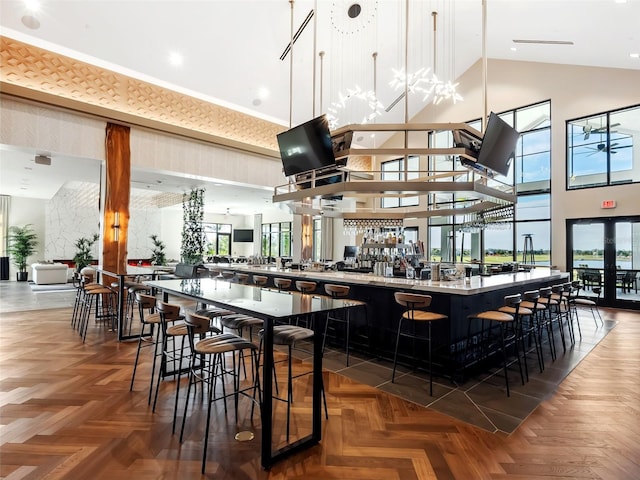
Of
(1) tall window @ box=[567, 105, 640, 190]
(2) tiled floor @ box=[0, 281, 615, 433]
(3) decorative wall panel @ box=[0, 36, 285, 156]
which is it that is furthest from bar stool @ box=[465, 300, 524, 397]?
(3) decorative wall panel @ box=[0, 36, 285, 156]

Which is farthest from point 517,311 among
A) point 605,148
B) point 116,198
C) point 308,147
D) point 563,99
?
point 563,99

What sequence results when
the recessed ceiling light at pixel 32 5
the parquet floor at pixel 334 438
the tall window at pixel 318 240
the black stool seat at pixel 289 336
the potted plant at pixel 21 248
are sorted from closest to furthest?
the parquet floor at pixel 334 438, the black stool seat at pixel 289 336, the recessed ceiling light at pixel 32 5, the potted plant at pixel 21 248, the tall window at pixel 318 240

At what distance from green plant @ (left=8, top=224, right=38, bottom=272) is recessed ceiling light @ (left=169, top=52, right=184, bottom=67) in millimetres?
10800

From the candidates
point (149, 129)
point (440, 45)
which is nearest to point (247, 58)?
point (149, 129)

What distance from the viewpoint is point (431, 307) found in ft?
12.8

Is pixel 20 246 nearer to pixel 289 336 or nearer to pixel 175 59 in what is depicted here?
pixel 175 59

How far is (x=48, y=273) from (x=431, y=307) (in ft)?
42.7

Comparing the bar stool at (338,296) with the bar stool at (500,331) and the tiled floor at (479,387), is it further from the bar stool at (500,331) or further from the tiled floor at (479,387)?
the bar stool at (500,331)

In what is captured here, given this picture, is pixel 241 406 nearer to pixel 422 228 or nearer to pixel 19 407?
pixel 19 407

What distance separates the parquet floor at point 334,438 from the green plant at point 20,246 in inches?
486

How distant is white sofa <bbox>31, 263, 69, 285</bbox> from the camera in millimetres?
11539

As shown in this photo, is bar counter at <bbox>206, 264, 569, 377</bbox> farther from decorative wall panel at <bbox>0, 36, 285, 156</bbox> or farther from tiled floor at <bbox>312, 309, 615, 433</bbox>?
decorative wall panel at <bbox>0, 36, 285, 156</bbox>

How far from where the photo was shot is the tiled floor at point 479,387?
9.42ft

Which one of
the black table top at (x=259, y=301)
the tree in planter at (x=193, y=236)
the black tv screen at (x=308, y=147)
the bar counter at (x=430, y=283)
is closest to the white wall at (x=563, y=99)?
the bar counter at (x=430, y=283)
